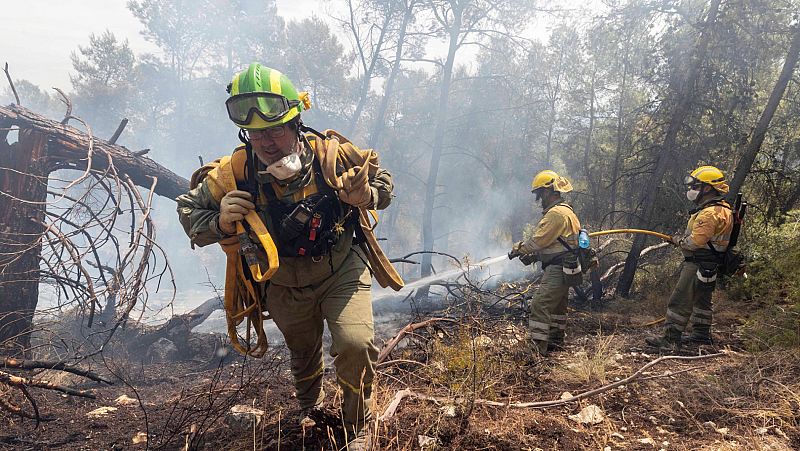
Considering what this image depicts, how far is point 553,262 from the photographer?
5.09 meters

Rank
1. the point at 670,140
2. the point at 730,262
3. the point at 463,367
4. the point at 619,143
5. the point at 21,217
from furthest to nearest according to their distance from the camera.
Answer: the point at 619,143, the point at 670,140, the point at 730,262, the point at 21,217, the point at 463,367

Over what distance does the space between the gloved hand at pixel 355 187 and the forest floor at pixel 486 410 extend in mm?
1165

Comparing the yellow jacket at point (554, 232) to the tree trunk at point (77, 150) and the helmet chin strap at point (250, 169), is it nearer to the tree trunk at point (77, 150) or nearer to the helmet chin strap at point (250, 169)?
the helmet chin strap at point (250, 169)

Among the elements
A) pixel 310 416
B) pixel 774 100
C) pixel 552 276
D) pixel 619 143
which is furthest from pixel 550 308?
pixel 619 143

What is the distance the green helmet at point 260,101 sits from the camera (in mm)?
2408

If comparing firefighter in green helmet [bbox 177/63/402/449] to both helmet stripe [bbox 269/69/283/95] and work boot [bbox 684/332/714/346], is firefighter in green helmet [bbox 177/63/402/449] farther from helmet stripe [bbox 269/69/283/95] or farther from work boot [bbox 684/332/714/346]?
work boot [bbox 684/332/714/346]

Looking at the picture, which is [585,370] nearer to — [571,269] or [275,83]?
[571,269]

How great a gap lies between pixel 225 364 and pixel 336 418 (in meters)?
3.44

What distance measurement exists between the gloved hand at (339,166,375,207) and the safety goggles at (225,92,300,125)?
1.60 feet

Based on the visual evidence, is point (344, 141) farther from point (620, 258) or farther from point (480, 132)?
point (480, 132)

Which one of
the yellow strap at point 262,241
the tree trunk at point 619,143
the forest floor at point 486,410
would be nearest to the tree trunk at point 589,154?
the tree trunk at point 619,143

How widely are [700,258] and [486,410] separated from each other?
3.63 metres

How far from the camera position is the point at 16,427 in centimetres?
326

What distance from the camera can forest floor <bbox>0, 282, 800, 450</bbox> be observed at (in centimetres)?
262
